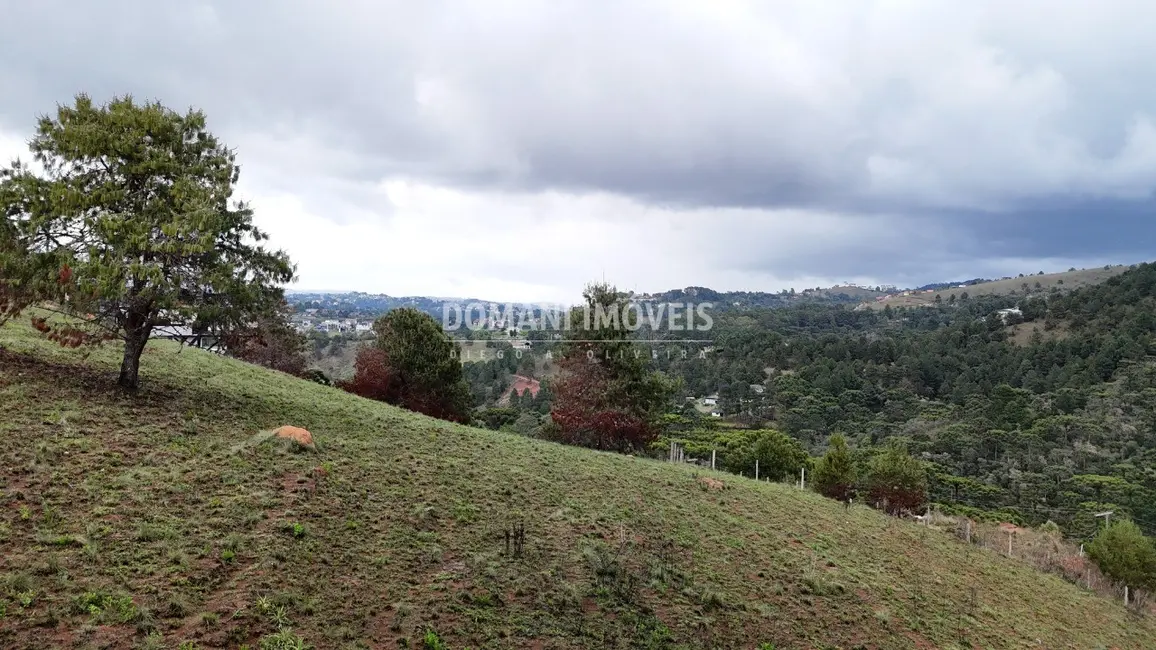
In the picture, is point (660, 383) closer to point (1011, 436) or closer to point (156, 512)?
point (156, 512)

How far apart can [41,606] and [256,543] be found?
2765mm

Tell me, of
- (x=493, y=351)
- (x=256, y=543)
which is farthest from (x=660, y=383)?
(x=493, y=351)

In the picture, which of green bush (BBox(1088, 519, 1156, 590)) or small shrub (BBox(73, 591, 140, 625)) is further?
green bush (BBox(1088, 519, 1156, 590))

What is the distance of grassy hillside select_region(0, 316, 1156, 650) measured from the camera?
27.7 ft

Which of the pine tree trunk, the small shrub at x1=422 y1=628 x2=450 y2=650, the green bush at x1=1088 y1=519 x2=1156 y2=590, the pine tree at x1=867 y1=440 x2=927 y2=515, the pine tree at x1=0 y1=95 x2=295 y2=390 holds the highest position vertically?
the pine tree at x1=0 y1=95 x2=295 y2=390

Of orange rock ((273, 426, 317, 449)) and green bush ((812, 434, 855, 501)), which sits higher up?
orange rock ((273, 426, 317, 449))

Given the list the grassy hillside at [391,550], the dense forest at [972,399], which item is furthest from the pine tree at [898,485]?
the grassy hillside at [391,550]

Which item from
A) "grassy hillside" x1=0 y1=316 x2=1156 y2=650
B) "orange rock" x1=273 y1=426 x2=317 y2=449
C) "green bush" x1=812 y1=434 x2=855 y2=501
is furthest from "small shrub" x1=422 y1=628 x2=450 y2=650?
"green bush" x1=812 y1=434 x2=855 y2=501

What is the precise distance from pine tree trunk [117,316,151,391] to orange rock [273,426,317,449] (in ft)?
13.4

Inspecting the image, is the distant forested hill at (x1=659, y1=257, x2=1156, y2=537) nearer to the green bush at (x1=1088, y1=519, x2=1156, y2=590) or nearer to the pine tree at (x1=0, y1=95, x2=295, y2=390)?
the green bush at (x1=1088, y1=519, x2=1156, y2=590)

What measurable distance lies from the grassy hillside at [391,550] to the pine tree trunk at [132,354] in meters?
0.45

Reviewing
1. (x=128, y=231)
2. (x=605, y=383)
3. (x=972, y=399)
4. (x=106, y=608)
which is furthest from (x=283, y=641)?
(x=972, y=399)

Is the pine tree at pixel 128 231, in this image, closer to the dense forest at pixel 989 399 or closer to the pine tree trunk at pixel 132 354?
the pine tree trunk at pixel 132 354

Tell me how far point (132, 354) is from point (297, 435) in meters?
5.00
